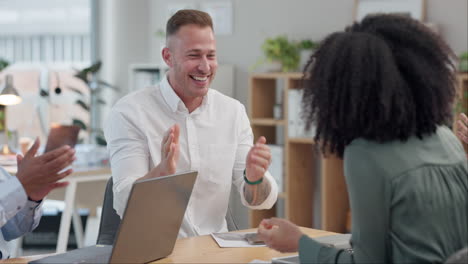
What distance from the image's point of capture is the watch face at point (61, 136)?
169 centimetres

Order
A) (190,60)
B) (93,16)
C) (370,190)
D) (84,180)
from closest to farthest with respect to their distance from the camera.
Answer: (370,190) → (190,60) → (84,180) → (93,16)

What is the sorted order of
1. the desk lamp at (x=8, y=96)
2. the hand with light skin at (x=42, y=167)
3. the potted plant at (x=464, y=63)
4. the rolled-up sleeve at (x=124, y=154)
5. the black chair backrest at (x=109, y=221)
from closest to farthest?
the hand with light skin at (x=42, y=167) < the rolled-up sleeve at (x=124, y=154) < the black chair backrest at (x=109, y=221) < the desk lamp at (x=8, y=96) < the potted plant at (x=464, y=63)

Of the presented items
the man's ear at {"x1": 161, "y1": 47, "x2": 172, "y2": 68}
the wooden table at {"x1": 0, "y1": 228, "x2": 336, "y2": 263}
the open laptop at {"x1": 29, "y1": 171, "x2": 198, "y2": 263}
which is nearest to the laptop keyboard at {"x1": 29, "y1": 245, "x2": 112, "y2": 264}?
the open laptop at {"x1": 29, "y1": 171, "x2": 198, "y2": 263}

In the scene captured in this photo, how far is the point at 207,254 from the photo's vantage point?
2074mm

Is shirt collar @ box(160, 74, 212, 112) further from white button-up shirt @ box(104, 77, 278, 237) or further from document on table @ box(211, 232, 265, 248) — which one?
document on table @ box(211, 232, 265, 248)

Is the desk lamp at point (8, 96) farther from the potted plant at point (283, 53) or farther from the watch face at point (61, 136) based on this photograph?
the potted plant at point (283, 53)

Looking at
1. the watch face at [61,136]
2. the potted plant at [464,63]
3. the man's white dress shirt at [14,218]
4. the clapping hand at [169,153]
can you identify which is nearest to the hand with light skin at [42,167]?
the watch face at [61,136]

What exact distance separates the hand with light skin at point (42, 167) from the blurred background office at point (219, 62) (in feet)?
6.45

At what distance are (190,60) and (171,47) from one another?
0.35 feet

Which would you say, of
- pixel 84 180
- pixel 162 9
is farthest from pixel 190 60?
pixel 162 9

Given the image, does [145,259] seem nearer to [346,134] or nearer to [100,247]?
[100,247]

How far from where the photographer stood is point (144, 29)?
21.6 ft

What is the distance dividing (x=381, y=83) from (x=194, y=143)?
1280mm

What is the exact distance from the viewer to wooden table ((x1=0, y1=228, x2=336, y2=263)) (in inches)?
78.6
